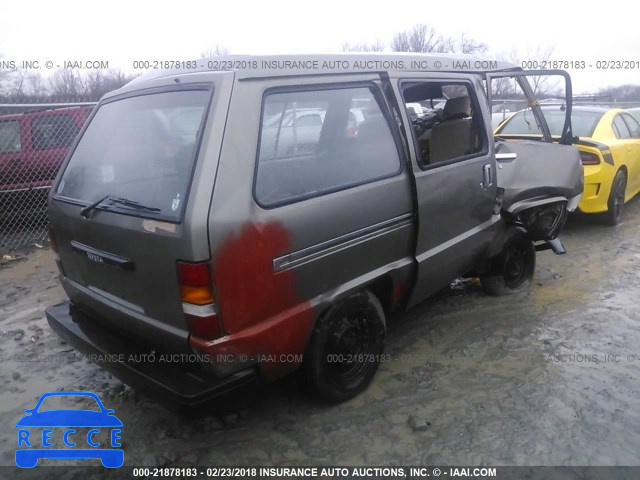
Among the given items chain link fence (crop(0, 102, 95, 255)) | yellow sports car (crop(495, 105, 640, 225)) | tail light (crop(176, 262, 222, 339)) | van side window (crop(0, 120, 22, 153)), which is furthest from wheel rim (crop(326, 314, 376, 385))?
van side window (crop(0, 120, 22, 153))

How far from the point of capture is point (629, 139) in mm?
6480

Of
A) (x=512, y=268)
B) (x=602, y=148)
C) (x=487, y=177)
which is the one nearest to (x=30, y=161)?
(x=487, y=177)

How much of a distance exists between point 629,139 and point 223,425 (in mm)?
6608

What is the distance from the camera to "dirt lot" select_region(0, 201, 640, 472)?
2449mm

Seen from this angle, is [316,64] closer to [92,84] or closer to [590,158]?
[590,158]

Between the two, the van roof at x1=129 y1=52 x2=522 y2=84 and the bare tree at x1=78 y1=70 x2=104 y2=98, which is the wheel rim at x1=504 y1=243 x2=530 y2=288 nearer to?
the van roof at x1=129 y1=52 x2=522 y2=84

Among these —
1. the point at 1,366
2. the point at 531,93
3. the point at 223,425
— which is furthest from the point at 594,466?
the point at 1,366

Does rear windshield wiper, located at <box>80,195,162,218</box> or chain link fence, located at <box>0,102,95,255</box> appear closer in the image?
rear windshield wiper, located at <box>80,195,162,218</box>

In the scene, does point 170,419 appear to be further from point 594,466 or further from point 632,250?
point 632,250

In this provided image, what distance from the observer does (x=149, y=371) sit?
2.23 metres

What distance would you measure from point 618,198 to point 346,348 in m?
5.22

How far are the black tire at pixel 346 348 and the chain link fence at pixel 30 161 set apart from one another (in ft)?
17.4

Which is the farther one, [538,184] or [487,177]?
[538,184]

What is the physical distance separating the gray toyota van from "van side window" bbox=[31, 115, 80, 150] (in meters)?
4.71
